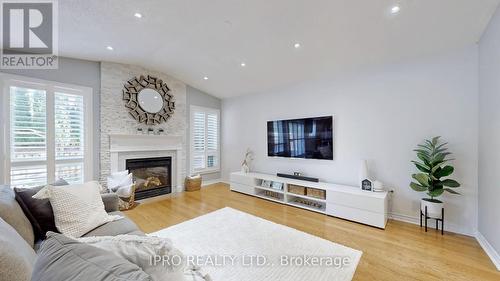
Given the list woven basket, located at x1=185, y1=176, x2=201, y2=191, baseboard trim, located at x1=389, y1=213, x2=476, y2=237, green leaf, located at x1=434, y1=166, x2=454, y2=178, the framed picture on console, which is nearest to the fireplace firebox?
woven basket, located at x1=185, y1=176, x2=201, y2=191

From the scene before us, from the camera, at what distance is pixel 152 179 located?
433 cm

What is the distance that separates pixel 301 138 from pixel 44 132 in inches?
173

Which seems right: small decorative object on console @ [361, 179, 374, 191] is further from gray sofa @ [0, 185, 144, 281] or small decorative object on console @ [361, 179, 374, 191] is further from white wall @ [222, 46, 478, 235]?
gray sofa @ [0, 185, 144, 281]

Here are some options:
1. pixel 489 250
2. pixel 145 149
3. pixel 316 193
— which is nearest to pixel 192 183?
pixel 145 149

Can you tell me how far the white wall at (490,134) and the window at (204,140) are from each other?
196 inches

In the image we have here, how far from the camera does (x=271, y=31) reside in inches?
106

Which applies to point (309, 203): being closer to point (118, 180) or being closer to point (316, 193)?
point (316, 193)

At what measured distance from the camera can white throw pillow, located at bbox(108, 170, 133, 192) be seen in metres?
3.59

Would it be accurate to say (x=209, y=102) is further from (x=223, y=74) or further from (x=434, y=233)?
(x=434, y=233)

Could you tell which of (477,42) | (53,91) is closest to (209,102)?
(53,91)

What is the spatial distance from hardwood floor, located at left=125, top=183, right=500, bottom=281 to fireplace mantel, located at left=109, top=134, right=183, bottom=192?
34.2 inches

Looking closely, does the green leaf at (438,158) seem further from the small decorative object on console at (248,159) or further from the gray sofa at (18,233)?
the gray sofa at (18,233)

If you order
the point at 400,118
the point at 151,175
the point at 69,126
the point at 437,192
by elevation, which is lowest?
the point at 151,175

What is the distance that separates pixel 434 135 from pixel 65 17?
5.01 m
